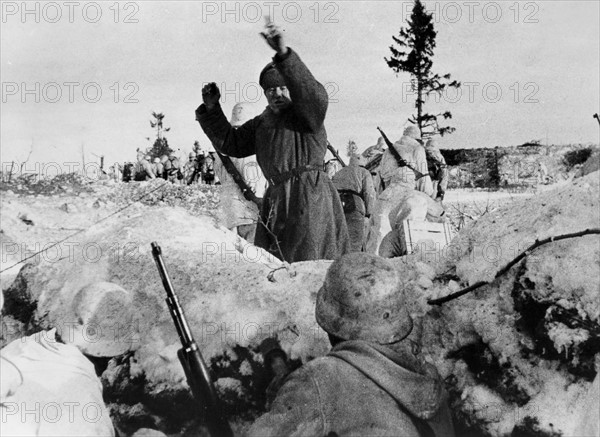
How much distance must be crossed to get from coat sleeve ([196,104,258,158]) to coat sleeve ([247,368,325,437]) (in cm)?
222

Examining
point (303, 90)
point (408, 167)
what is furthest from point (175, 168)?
point (303, 90)

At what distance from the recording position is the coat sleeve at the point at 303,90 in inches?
Answer: 131

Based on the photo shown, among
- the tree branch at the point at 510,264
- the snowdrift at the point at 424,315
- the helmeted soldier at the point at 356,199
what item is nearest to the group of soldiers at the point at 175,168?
the helmeted soldier at the point at 356,199

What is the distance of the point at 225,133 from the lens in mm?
4082

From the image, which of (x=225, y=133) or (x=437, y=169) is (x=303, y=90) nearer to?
(x=225, y=133)

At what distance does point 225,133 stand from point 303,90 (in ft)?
2.33

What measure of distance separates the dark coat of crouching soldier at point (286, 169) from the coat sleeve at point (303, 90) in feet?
0.28

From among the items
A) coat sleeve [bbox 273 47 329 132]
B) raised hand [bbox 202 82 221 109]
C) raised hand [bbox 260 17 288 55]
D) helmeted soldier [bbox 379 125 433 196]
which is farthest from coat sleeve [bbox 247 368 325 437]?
helmeted soldier [bbox 379 125 433 196]

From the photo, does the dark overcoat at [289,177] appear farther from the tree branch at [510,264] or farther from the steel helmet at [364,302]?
the steel helmet at [364,302]

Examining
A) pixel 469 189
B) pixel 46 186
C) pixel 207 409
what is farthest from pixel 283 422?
pixel 469 189

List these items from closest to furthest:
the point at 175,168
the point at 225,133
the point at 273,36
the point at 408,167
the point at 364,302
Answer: the point at 364,302 < the point at 273,36 < the point at 225,133 < the point at 408,167 < the point at 175,168

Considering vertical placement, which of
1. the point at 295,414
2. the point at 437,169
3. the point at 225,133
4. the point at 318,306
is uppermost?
the point at 225,133

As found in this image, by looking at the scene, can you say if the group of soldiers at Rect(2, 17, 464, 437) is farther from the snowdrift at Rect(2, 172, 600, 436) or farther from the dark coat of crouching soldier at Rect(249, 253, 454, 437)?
the snowdrift at Rect(2, 172, 600, 436)

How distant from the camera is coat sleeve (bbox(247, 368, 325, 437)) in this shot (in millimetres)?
1997
